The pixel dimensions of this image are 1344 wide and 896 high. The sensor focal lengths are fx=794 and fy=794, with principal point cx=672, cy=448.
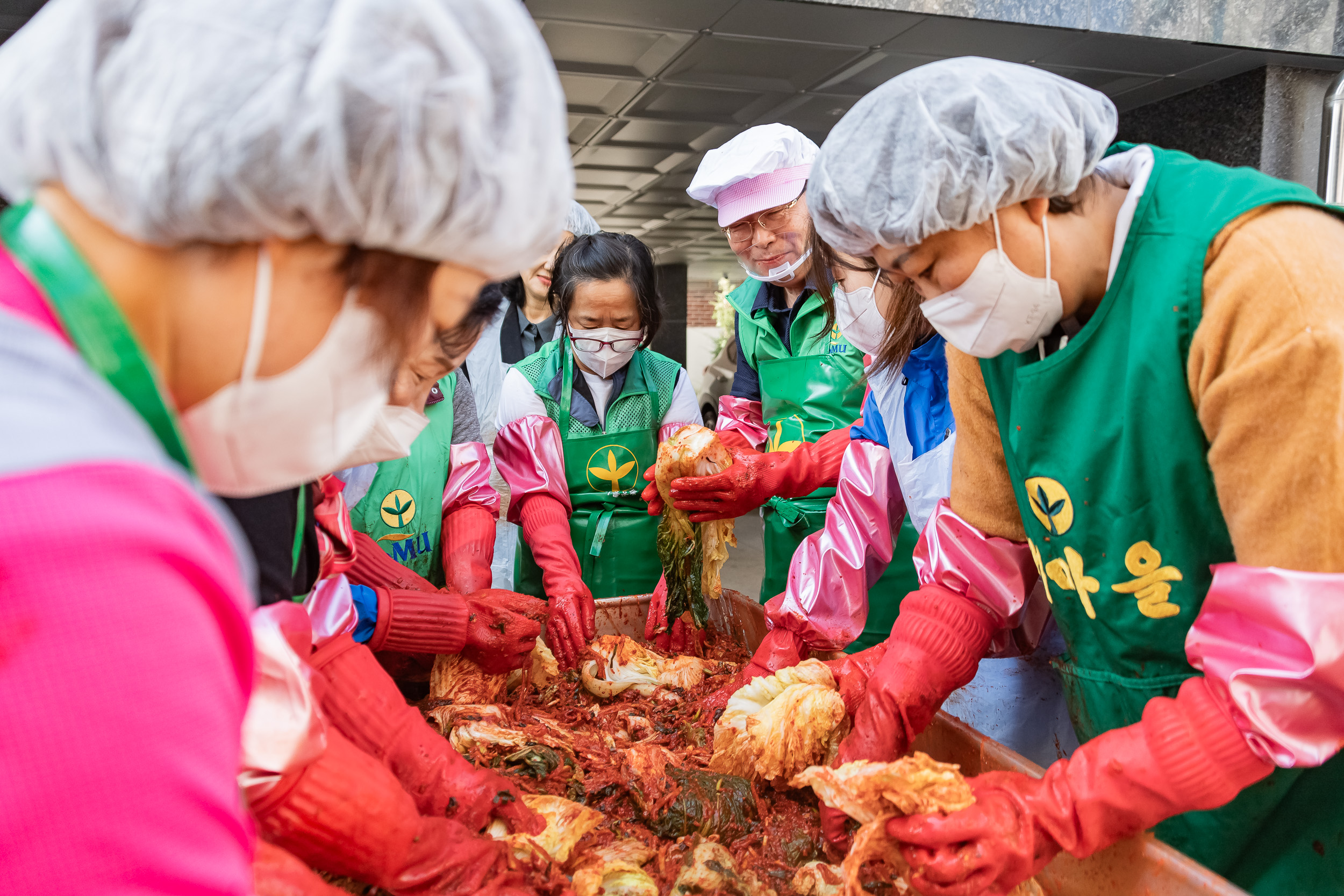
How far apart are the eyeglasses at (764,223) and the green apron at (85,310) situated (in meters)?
2.37

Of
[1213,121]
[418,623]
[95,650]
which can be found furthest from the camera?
[1213,121]

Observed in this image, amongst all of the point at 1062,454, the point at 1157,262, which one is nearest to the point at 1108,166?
the point at 1157,262

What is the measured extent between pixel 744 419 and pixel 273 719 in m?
2.40

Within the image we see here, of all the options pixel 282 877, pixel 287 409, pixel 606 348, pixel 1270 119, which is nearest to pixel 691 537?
pixel 606 348

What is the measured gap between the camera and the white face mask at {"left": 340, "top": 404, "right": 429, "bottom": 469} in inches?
58.5

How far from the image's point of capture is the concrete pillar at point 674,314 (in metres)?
14.7

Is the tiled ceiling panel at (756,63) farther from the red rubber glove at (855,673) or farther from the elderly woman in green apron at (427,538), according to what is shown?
the red rubber glove at (855,673)

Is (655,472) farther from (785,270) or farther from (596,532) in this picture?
(785,270)

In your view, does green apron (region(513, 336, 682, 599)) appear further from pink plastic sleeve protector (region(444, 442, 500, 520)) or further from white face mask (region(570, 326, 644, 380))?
pink plastic sleeve protector (region(444, 442, 500, 520))

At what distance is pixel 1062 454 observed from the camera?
4.71ft

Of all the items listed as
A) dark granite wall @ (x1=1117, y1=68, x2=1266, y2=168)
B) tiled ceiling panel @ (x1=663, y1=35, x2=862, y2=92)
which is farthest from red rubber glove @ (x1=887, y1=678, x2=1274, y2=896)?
dark granite wall @ (x1=1117, y1=68, x2=1266, y2=168)

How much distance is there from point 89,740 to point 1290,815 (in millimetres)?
1683

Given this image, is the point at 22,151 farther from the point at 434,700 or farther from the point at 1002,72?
the point at 434,700

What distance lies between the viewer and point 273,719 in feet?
3.54
